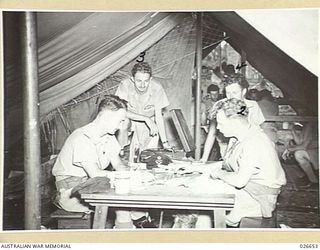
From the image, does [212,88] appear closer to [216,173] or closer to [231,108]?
[231,108]

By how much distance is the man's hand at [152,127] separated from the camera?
0.97 metres

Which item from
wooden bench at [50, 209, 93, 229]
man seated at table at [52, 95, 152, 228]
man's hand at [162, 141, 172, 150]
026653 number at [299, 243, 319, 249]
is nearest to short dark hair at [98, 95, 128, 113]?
man seated at table at [52, 95, 152, 228]

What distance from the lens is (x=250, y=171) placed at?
94 centimetres

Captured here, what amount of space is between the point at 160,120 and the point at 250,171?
20 centimetres

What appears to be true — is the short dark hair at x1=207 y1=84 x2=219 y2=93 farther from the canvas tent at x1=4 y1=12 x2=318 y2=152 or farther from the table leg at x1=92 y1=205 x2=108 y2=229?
the table leg at x1=92 y1=205 x2=108 y2=229

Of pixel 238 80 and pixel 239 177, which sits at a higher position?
pixel 238 80

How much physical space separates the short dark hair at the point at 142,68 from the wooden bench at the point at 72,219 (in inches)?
11.8

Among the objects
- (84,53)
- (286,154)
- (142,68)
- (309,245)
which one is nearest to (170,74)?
(142,68)

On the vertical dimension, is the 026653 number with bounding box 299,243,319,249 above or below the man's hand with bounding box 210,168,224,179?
below

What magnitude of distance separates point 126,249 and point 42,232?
168 mm

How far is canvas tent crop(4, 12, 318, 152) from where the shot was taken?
0.95 m

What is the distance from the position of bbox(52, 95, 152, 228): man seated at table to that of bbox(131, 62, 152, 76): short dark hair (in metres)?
0.07

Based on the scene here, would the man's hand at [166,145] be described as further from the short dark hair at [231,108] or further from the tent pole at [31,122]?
the tent pole at [31,122]

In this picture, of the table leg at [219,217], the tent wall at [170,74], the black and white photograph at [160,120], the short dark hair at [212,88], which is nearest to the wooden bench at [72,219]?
the black and white photograph at [160,120]
